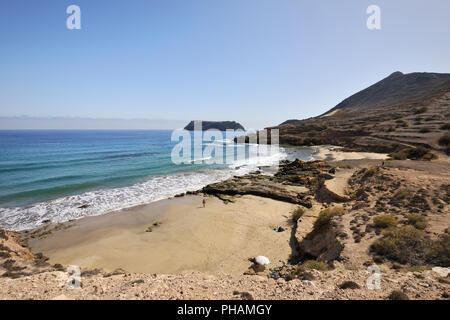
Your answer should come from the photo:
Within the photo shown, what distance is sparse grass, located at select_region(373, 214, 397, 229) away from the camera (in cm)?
833

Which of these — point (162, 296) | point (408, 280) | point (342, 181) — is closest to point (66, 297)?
point (162, 296)

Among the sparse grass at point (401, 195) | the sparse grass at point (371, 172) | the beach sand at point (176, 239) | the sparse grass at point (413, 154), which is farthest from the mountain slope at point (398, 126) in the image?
the beach sand at point (176, 239)

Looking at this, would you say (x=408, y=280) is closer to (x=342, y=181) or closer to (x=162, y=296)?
(x=162, y=296)

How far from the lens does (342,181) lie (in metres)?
17.4

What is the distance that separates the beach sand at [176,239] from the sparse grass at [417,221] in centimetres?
522

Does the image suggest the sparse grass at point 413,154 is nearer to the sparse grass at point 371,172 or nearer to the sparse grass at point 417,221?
the sparse grass at point 371,172

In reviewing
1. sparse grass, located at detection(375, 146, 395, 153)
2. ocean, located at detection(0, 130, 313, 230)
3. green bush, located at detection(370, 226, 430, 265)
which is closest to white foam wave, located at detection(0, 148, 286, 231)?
ocean, located at detection(0, 130, 313, 230)

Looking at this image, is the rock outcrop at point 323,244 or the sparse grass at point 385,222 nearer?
the rock outcrop at point 323,244

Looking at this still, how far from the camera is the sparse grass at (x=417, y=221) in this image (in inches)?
303

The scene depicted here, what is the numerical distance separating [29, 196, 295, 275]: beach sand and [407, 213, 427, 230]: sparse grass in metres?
5.22

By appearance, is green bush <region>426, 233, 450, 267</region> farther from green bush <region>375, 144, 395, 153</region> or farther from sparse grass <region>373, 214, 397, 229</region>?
green bush <region>375, 144, 395, 153</region>

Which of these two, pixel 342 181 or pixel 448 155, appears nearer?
pixel 342 181
